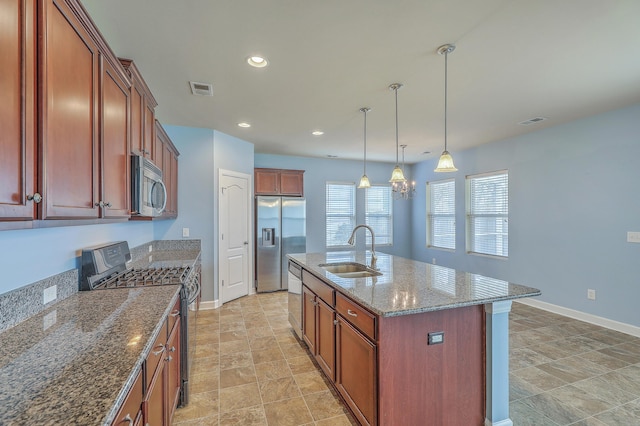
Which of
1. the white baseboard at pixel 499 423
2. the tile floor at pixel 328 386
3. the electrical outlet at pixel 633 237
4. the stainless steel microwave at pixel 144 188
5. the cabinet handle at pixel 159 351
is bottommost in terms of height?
the tile floor at pixel 328 386

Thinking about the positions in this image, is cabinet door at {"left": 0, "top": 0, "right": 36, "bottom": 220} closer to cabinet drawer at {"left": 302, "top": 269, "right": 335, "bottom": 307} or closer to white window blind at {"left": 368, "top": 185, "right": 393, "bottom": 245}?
cabinet drawer at {"left": 302, "top": 269, "right": 335, "bottom": 307}

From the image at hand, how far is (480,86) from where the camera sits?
282 cm

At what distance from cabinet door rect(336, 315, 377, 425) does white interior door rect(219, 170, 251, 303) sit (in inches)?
112

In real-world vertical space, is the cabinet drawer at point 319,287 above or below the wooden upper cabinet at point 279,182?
below

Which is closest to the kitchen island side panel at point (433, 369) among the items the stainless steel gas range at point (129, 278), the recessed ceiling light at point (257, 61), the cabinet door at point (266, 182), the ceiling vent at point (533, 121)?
the stainless steel gas range at point (129, 278)

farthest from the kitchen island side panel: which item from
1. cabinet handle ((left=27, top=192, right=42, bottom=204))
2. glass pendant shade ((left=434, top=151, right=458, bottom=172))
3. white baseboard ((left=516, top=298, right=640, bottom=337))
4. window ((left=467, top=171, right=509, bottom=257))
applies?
window ((left=467, top=171, right=509, bottom=257))

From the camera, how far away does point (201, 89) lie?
2.91 metres

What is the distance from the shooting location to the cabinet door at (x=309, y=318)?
265 centimetres

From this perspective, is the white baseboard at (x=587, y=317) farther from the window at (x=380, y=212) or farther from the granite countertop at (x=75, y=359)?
the granite countertop at (x=75, y=359)

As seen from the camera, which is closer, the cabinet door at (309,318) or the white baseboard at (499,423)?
the white baseboard at (499,423)

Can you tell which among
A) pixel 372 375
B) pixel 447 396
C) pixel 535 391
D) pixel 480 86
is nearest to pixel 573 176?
pixel 480 86

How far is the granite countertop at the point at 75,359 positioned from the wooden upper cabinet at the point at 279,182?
3841mm

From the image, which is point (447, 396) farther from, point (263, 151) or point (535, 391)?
point (263, 151)

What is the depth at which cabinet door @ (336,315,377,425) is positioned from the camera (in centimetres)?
165
